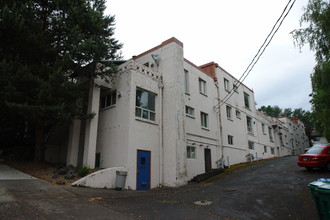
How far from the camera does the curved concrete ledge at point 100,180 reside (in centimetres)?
1075

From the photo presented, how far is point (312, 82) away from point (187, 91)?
9025mm

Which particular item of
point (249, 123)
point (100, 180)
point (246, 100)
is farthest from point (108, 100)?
point (246, 100)

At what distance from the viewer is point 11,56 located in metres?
11.9

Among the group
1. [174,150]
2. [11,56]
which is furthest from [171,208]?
[11,56]

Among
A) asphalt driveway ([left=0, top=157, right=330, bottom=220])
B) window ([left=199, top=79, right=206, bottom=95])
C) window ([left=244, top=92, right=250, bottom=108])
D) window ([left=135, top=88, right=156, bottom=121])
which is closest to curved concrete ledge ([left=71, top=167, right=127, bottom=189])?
asphalt driveway ([left=0, top=157, right=330, bottom=220])

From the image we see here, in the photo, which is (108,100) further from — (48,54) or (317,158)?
(317,158)

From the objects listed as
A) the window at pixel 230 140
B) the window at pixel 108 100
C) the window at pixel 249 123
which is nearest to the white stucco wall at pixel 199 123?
the window at pixel 230 140

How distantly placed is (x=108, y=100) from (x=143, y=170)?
219 inches

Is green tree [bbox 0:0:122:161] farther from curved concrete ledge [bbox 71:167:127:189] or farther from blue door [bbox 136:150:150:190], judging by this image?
blue door [bbox 136:150:150:190]

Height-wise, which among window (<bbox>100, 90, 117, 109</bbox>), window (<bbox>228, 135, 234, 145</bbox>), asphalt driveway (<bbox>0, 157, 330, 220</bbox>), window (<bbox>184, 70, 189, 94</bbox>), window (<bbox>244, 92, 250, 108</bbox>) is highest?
window (<bbox>244, 92, 250, 108</bbox>)

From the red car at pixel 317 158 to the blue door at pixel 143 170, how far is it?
10337 millimetres

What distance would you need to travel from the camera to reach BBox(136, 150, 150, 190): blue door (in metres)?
13.1

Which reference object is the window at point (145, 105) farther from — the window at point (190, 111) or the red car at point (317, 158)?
the red car at point (317, 158)

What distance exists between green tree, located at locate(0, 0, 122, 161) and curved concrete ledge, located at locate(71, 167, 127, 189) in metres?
3.49
